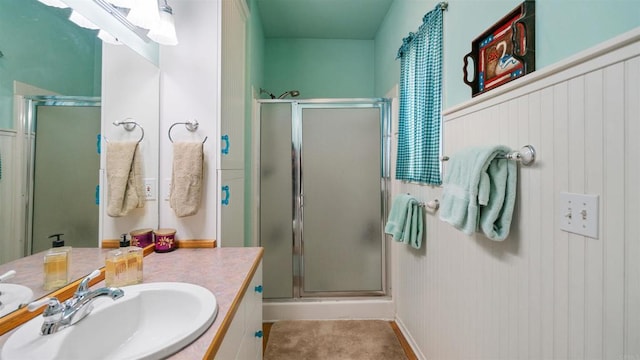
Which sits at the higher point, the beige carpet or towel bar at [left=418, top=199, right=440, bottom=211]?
towel bar at [left=418, top=199, right=440, bottom=211]

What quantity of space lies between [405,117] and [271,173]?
120 centimetres

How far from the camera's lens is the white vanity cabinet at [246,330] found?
2.31 ft

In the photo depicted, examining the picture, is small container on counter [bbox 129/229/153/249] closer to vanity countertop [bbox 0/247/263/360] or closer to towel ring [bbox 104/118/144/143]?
vanity countertop [bbox 0/247/263/360]

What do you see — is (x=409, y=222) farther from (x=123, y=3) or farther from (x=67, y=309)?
(x=123, y=3)

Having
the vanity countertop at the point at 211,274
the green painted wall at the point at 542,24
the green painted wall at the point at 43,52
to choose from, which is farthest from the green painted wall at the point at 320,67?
the vanity countertop at the point at 211,274

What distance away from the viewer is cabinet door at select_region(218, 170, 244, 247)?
4.39 feet

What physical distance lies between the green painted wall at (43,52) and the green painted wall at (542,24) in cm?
149

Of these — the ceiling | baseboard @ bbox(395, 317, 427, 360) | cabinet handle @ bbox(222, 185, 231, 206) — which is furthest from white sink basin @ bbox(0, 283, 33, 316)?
the ceiling

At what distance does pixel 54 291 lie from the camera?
713 millimetres

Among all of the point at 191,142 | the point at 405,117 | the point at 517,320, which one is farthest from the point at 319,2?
the point at 517,320

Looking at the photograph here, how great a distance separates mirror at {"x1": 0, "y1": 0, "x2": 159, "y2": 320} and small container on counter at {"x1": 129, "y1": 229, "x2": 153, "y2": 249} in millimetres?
66

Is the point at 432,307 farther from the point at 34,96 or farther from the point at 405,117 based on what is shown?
the point at 34,96

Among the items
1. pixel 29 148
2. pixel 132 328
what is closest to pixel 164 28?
pixel 29 148

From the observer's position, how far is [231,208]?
1.53m
